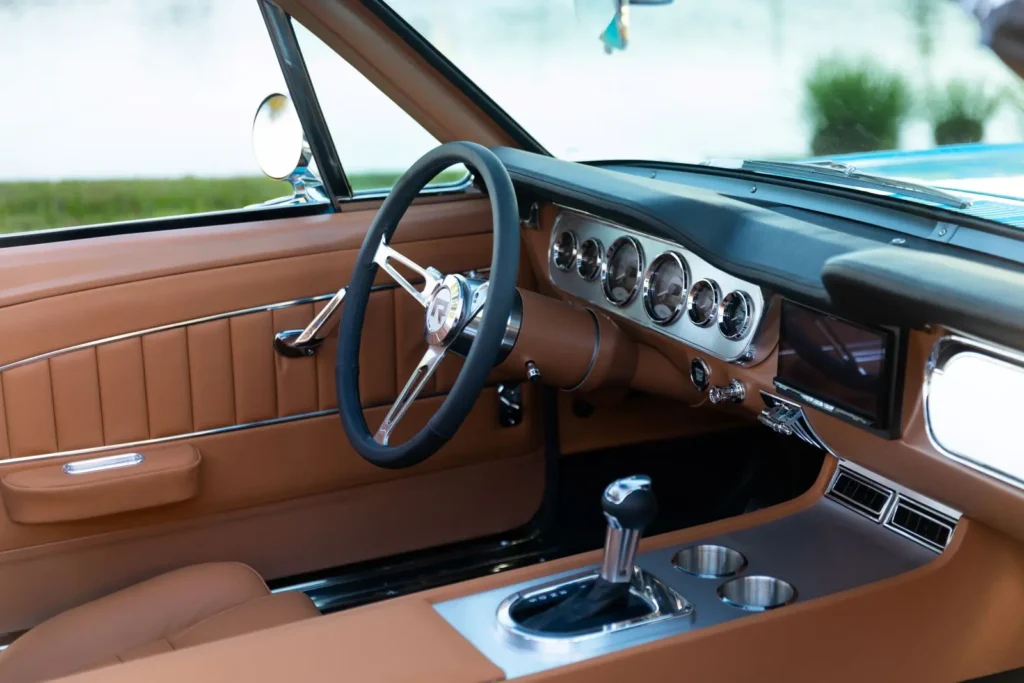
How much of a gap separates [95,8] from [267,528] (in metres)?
1.40

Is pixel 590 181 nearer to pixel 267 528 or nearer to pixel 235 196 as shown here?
pixel 235 196

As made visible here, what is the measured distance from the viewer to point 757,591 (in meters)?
1.63

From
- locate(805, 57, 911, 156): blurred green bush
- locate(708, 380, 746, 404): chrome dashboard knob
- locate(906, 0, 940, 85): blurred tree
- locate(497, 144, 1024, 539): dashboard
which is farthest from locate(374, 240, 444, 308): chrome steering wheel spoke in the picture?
A: locate(906, 0, 940, 85): blurred tree

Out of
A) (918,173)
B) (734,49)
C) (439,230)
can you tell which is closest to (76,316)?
(439,230)

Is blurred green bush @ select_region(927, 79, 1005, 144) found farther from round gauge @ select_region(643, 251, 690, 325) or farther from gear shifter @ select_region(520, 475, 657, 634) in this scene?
gear shifter @ select_region(520, 475, 657, 634)

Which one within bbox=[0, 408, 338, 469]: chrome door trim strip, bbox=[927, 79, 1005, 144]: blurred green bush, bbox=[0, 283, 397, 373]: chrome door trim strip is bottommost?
bbox=[0, 408, 338, 469]: chrome door trim strip

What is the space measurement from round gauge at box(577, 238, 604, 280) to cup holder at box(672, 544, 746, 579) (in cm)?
55

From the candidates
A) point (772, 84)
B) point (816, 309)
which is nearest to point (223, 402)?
point (816, 309)

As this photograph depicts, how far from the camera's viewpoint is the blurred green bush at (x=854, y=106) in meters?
1.98

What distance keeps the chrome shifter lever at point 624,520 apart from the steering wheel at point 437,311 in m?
0.25

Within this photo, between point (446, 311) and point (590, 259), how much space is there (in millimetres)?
398

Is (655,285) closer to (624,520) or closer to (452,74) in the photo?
(624,520)

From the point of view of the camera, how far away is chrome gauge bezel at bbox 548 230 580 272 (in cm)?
206

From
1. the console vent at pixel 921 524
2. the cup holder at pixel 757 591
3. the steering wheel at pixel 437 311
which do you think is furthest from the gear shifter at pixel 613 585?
the console vent at pixel 921 524
